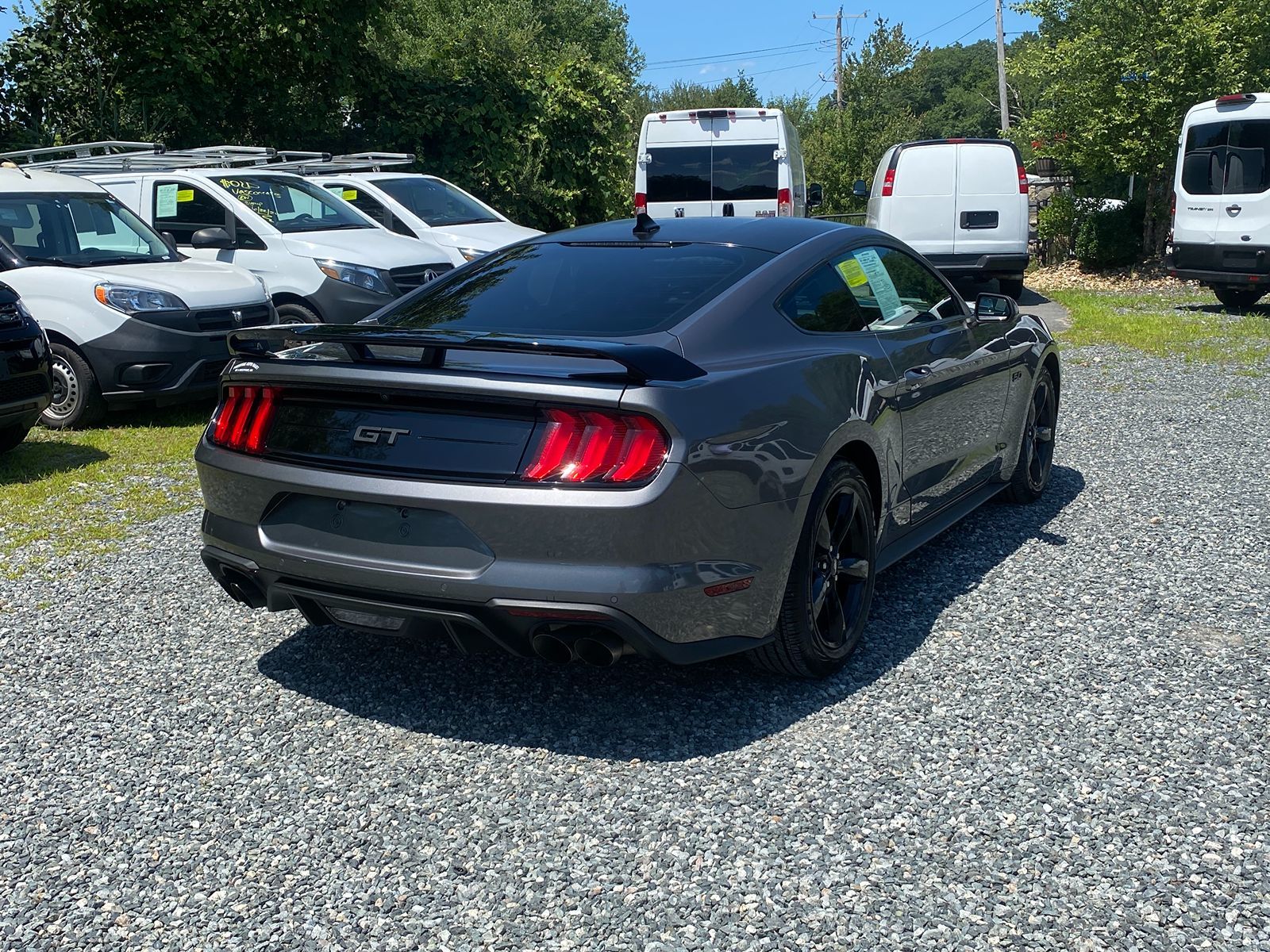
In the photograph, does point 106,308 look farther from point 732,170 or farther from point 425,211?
point 732,170

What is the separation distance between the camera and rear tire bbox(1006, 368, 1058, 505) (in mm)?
6453

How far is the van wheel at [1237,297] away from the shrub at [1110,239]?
576 centimetres

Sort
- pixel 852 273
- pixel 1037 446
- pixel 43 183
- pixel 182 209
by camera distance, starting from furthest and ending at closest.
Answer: pixel 182 209
pixel 43 183
pixel 1037 446
pixel 852 273

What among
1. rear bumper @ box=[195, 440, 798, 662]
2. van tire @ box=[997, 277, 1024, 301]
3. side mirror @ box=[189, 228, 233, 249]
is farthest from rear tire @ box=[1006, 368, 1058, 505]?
van tire @ box=[997, 277, 1024, 301]

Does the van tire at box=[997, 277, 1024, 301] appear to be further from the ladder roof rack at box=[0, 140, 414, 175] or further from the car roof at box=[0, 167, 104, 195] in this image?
the car roof at box=[0, 167, 104, 195]

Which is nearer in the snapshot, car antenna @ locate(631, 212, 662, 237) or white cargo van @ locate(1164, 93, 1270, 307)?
car antenna @ locate(631, 212, 662, 237)

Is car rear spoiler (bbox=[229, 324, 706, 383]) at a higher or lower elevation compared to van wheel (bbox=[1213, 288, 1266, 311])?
higher

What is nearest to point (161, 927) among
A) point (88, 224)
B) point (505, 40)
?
point (88, 224)

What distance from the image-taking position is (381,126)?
21766mm

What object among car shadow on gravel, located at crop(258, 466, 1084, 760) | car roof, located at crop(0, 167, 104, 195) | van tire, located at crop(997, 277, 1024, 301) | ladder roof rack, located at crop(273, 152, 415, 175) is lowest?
van tire, located at crop(997, 277, 1024, 301)

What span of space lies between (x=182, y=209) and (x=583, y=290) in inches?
327

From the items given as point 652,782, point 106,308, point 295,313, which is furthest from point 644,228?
point 295,313

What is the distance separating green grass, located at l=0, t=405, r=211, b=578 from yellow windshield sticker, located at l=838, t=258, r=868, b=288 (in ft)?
12.5

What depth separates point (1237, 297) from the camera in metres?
16.9
